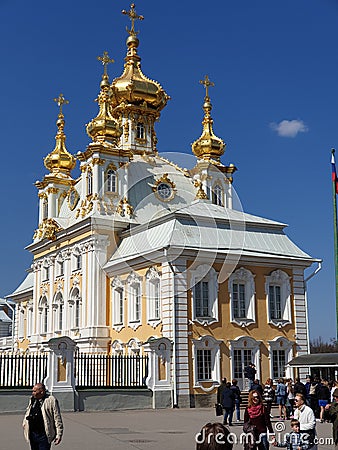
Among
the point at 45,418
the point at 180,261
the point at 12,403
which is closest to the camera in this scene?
the point at 45,418

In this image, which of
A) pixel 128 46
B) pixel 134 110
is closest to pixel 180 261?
pixel 134 110

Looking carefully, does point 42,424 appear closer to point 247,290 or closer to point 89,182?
point 247,290

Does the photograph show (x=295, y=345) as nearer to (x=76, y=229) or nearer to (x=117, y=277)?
(x=117, y=277)

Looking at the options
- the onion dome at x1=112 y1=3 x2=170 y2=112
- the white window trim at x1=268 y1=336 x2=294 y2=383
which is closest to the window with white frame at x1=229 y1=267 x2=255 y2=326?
the white window trim at x1=268 y1=336 x2=294 y2=383

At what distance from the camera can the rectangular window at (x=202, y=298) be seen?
28266 millimetres

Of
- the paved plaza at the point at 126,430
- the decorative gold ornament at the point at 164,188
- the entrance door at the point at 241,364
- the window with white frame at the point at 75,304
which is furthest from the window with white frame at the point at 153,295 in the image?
the decorative gold ornament at the point at 164,188

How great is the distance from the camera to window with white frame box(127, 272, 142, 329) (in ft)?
99.4

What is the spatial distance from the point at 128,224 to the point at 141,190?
10.4 feet

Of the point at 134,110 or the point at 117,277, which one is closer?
the point at 117,277

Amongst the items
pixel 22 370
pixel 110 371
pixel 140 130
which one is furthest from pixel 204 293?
pixel 140 130

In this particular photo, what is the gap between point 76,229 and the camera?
3597 cm

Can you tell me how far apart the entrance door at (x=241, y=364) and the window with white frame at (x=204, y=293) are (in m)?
1.88

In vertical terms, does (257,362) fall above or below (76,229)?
below

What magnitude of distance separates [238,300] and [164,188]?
1033cm
